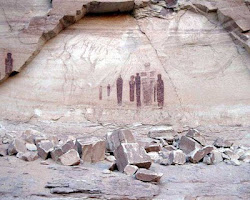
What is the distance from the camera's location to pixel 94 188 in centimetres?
228

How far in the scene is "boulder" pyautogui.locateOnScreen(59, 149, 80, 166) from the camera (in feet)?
9.14

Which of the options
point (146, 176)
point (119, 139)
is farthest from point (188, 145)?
point (146, 176)

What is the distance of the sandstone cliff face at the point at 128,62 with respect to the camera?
13.5ft

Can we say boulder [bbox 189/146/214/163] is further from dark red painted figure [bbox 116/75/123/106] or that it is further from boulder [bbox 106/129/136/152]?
dark red painted figure [bbox 116/75/123/106]

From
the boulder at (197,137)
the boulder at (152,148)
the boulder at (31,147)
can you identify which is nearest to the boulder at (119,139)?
the boulder at (152,148)

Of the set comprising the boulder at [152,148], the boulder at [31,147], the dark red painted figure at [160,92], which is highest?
the dark red painted figure at [160,92]

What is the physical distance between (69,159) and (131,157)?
0.49 m

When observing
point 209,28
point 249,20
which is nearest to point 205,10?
point 209,28

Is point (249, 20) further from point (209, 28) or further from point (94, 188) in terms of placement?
point (94, 188)

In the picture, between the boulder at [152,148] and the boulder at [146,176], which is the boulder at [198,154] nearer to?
the boulder at [152,148]

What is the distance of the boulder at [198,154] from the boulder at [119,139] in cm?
52

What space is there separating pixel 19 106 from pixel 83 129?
0.74m

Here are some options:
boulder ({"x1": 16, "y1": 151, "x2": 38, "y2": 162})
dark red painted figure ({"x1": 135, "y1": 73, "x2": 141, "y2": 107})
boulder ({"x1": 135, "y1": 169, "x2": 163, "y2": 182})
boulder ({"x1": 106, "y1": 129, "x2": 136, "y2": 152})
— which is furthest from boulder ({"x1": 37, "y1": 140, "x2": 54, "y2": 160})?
dark red painted figure ({"x1": 135, "y1": 73, "x2": 141, "y2": 107})

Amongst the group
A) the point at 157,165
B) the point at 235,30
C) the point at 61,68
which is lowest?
the point at 157,165
